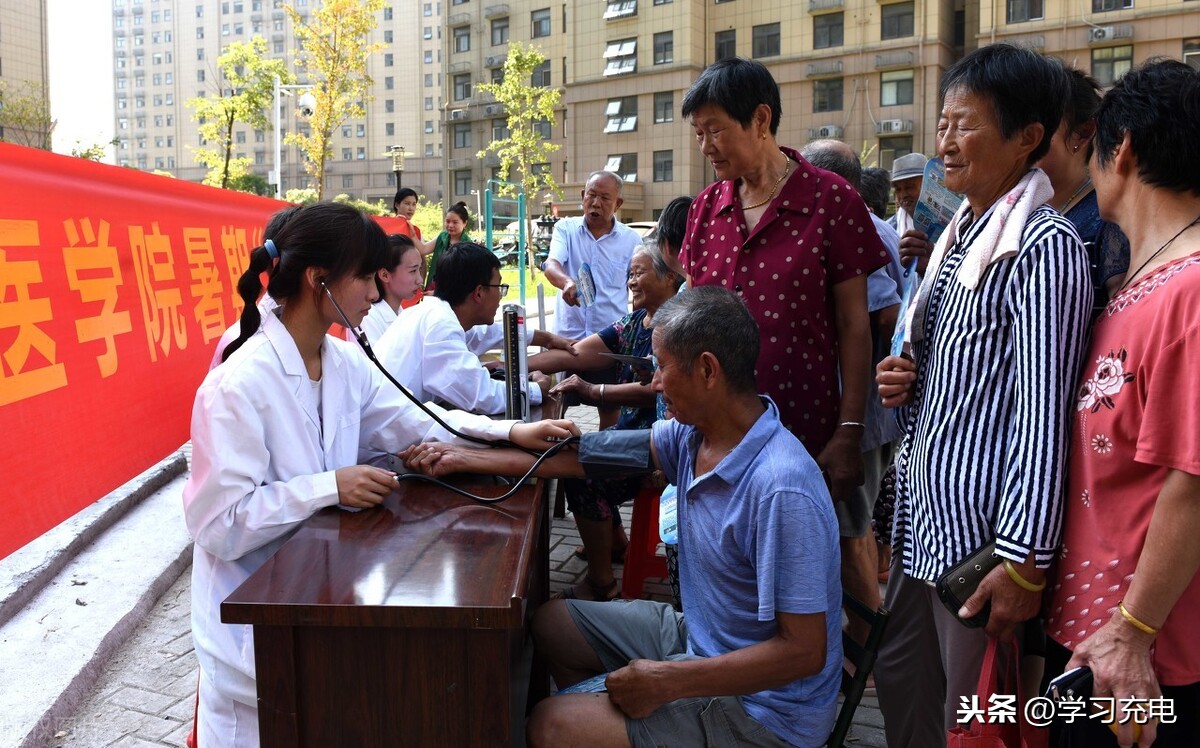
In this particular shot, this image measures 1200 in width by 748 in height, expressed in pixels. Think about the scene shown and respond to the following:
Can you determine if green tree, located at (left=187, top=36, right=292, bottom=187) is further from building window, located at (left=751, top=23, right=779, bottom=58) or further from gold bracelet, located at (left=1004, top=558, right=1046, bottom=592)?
gold bracelet, located at (left=1004, top=558, right=1046, bottom=592)

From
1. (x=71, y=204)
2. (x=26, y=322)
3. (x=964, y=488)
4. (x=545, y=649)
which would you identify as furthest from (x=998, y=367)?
(x=71, y=204)

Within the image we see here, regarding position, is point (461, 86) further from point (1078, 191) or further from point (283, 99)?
point (1078, 191)

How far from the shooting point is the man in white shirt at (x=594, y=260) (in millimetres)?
5172

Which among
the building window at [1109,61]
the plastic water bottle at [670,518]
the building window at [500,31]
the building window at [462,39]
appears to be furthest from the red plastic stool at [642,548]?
the building window at [462,39]

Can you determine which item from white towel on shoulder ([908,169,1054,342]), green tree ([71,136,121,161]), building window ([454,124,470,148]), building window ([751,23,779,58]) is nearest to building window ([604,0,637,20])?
building window ([751,23,779,58])

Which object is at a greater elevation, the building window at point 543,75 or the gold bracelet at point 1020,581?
the building window at point 543,75

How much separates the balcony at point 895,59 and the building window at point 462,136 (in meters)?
22.4

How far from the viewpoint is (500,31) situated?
4212 centimetres

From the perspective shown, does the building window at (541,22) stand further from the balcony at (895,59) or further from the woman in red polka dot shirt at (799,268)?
the woman in red polka dot shirt at (799,268)

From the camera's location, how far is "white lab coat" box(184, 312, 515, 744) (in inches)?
70.2

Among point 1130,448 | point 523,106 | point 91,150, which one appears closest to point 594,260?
point 1130,448

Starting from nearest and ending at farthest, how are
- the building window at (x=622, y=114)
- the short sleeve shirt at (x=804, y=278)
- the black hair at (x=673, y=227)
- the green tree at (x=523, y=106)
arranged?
1. the short sleeve shirt at (x=804, y=278)
2. the black hair at (x=673, y=227)
3. the green tree at (x=523, y=106)
4. the building window at (x=622, y=114)

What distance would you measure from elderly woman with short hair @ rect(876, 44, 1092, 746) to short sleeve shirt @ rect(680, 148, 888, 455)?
469mm

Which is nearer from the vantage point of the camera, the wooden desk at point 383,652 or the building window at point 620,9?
the wooden desk at point 383,652
